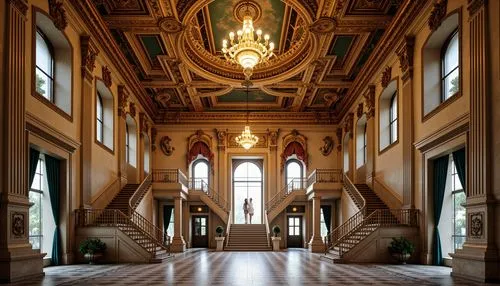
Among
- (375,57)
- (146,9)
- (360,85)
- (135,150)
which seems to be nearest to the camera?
(146,9)

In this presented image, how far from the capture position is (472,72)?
11250 mm

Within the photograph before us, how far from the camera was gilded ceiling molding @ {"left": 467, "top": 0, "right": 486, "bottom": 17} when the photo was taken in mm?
10811

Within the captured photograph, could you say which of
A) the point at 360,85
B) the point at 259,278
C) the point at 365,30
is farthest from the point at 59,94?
the point at 360,85

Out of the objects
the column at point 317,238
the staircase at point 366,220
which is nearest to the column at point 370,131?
the staircase at point 366,220

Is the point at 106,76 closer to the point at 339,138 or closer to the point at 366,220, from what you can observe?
the point at 366,220

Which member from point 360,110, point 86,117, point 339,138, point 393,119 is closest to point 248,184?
point 339,138

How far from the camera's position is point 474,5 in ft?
36.6

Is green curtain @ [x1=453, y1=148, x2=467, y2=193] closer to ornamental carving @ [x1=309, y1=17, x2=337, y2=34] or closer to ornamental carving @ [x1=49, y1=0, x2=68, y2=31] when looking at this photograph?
ornamental carving @ [x1=309, y1=17, x2=337, y2=34]

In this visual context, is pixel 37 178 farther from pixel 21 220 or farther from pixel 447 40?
pixel 447 40

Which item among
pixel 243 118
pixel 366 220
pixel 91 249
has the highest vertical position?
pixel 243 118

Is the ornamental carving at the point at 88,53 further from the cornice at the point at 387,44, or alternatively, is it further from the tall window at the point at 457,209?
the tall window at the point at 457,209

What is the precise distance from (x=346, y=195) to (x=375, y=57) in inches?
256

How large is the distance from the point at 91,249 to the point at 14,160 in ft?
15.2

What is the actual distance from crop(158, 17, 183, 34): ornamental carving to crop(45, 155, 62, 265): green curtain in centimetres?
508
